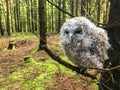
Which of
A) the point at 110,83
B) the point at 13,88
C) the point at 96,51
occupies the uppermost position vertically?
the point at 96,51

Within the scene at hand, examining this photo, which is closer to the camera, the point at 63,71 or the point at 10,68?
the point at 63,71

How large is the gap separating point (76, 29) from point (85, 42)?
12 centimetres

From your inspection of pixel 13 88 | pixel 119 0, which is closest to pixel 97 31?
pixel 119 0

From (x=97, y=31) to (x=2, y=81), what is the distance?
7.62 m

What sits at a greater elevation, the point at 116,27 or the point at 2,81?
the point at 116,27

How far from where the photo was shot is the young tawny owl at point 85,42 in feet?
5.69

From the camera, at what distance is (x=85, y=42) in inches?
68.4

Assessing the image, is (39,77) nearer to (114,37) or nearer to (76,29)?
(114,37)

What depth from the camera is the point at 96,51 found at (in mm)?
1782

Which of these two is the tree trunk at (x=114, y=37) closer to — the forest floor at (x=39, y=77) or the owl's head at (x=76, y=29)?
the owl's head at (x=76, y=29)

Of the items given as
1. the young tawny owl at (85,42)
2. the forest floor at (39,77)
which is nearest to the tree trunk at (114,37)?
the young tawny owl at (85,42)

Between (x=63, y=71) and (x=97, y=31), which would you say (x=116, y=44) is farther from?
(x=63, y=71)

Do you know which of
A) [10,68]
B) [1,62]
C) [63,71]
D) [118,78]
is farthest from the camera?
[1,62]

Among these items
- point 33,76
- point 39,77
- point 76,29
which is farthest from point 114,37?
point 33,76
